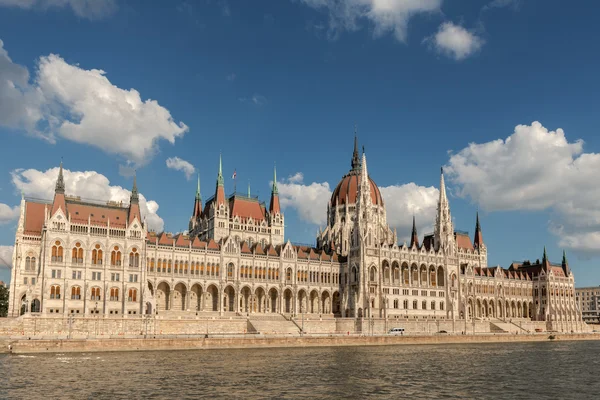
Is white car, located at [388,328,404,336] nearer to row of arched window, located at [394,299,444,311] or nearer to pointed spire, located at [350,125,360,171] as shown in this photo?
row of arched window, located at [394,299,444,311]

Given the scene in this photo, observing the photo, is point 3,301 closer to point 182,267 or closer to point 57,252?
point 57,252

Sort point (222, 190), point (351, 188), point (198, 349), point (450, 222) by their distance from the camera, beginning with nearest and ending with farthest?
point (198, 349) → point (222, 190) → point (450, 222) → point (351, 188)

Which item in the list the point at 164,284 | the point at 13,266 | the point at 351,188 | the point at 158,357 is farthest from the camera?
the point at 351,188

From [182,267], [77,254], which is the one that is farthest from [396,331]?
[77,254]

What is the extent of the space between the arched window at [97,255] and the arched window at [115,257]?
2.06 metres

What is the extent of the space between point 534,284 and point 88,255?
127 metres

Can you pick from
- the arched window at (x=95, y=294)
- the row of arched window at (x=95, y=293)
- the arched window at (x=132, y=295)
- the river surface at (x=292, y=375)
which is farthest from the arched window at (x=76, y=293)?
the river surface at (x=292, y=375)

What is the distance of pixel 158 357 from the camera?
78.3 metres

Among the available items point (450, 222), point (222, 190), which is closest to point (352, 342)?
point (222, 190)

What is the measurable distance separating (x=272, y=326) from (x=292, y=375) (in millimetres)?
49661

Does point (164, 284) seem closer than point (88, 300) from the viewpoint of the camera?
No

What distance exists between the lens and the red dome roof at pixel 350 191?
579ft

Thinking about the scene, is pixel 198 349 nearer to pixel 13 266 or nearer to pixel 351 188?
→ pixel 13 266

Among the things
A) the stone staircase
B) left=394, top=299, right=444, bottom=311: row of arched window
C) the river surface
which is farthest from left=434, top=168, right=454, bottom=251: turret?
the river surface
